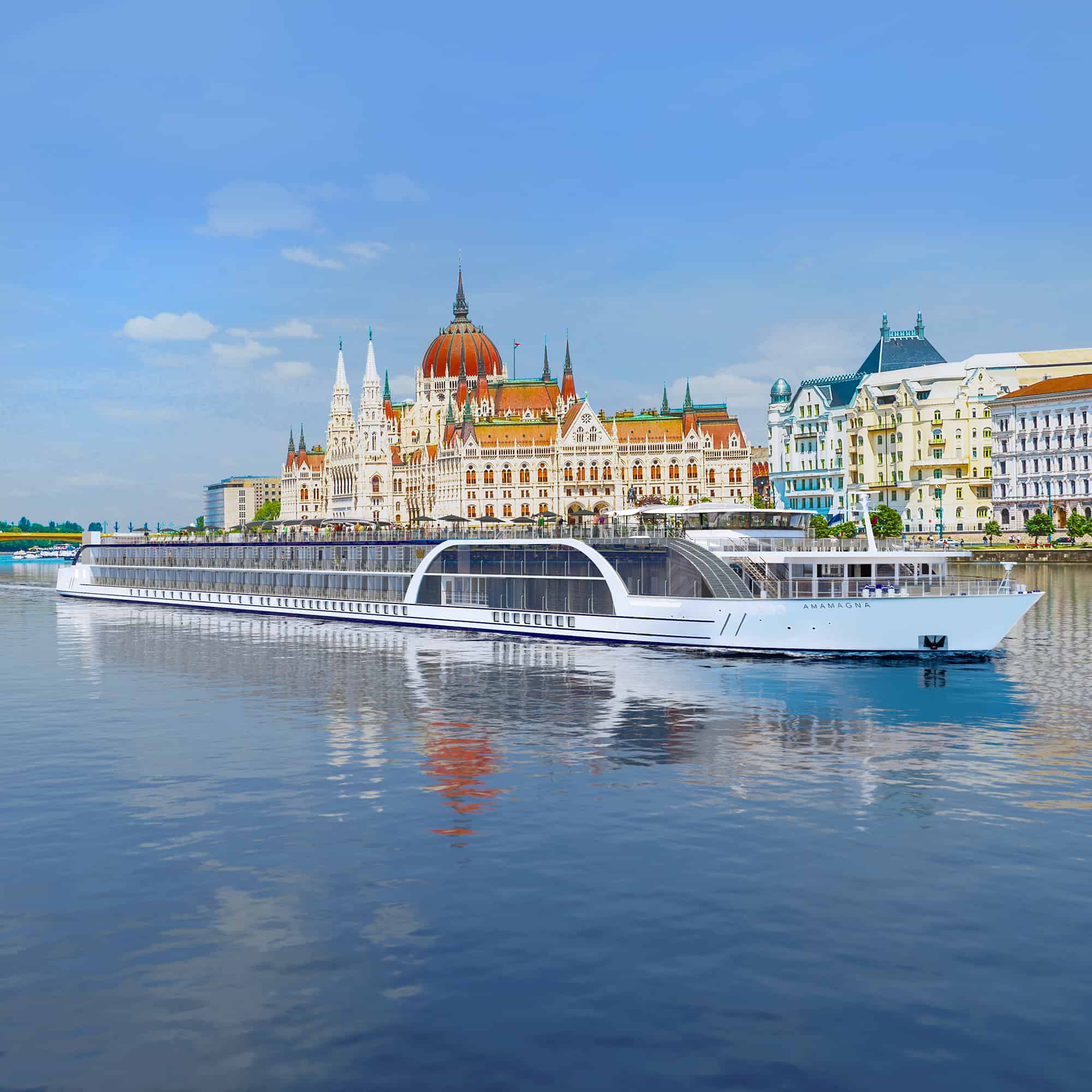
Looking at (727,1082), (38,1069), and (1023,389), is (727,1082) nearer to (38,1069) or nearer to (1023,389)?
(38,1069)

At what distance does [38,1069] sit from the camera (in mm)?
15453

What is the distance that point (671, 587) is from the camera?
6109 centimetres

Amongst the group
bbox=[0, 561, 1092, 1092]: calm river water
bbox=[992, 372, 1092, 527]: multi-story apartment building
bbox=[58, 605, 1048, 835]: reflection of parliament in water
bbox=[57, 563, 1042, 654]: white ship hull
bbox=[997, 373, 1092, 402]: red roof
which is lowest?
bbox=[0, 561, 1092, 1092]: calm river water

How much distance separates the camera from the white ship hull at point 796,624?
5284cm

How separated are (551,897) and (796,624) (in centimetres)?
3535

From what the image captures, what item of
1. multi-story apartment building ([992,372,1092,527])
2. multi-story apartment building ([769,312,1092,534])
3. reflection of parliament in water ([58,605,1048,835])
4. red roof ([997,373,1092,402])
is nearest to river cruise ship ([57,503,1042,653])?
reflection of parliament in water ([58,605,1048,835])

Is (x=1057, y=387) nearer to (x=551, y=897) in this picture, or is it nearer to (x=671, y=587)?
(x=671, y=587)

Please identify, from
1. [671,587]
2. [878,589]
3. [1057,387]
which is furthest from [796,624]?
[1057,387]

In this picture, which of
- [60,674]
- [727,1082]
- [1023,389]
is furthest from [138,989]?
[1023,389]

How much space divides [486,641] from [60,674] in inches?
874

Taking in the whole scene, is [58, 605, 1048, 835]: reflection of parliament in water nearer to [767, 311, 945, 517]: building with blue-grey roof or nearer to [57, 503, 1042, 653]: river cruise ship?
[57, 503, 1042, 653]: river cruise ship

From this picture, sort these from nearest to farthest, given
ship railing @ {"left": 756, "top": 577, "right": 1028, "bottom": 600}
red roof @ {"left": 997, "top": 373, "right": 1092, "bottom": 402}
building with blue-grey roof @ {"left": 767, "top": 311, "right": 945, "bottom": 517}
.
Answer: ship railing @ {"left": 756, "top": 577, "right": 1028, "bottom": 600} < red roof @ {"left": 997, "top": 373, "right": 1092, "bottom": 402} < building with blue-grey roof @ {"left": 767, "top": 311, "right": 945, "bottom": 517}

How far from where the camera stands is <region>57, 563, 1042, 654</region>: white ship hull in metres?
52.8

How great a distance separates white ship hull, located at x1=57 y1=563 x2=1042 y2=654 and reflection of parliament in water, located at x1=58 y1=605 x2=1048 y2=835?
1567 mm
